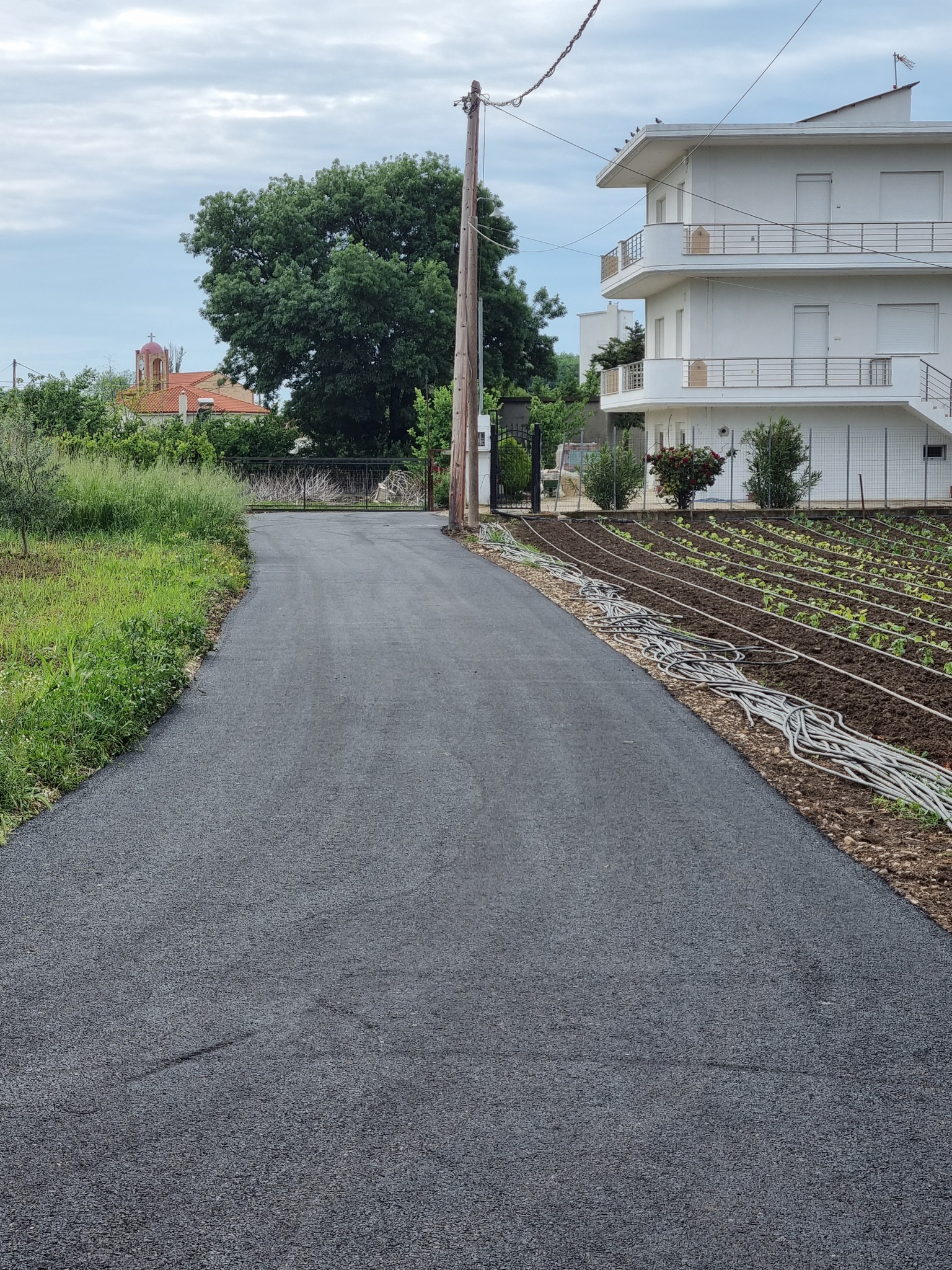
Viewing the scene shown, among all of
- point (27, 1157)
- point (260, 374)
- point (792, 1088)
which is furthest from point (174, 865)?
point (260, 374)

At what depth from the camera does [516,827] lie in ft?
21.7

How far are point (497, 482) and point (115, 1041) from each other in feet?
91.0

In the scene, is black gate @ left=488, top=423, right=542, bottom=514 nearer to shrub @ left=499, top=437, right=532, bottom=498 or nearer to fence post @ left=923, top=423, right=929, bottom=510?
shrub @ left=499, top=437, right=532, bottom=498

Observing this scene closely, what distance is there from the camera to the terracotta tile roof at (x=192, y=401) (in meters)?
80.6

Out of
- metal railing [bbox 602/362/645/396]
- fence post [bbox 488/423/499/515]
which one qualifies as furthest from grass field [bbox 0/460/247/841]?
metal railing [bbox 602/362/645/396]

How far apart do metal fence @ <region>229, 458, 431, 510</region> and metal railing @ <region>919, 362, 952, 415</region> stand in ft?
45.5

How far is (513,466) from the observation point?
33.4m

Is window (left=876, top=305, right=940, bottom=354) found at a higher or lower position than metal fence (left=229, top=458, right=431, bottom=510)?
higher

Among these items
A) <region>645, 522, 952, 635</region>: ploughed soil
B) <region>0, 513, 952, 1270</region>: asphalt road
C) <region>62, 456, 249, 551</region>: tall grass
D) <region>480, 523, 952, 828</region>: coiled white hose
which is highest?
<region>62, 456, 249, 551</region>: tall grass

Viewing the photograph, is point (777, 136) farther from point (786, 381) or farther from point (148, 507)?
point (148, 507)

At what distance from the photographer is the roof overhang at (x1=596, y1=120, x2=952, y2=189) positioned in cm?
3419

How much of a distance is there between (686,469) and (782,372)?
7.69 meters

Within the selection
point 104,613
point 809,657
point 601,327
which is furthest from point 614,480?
point 601,327

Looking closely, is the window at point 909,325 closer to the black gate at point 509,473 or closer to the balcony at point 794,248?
the balcony at point 794,248
